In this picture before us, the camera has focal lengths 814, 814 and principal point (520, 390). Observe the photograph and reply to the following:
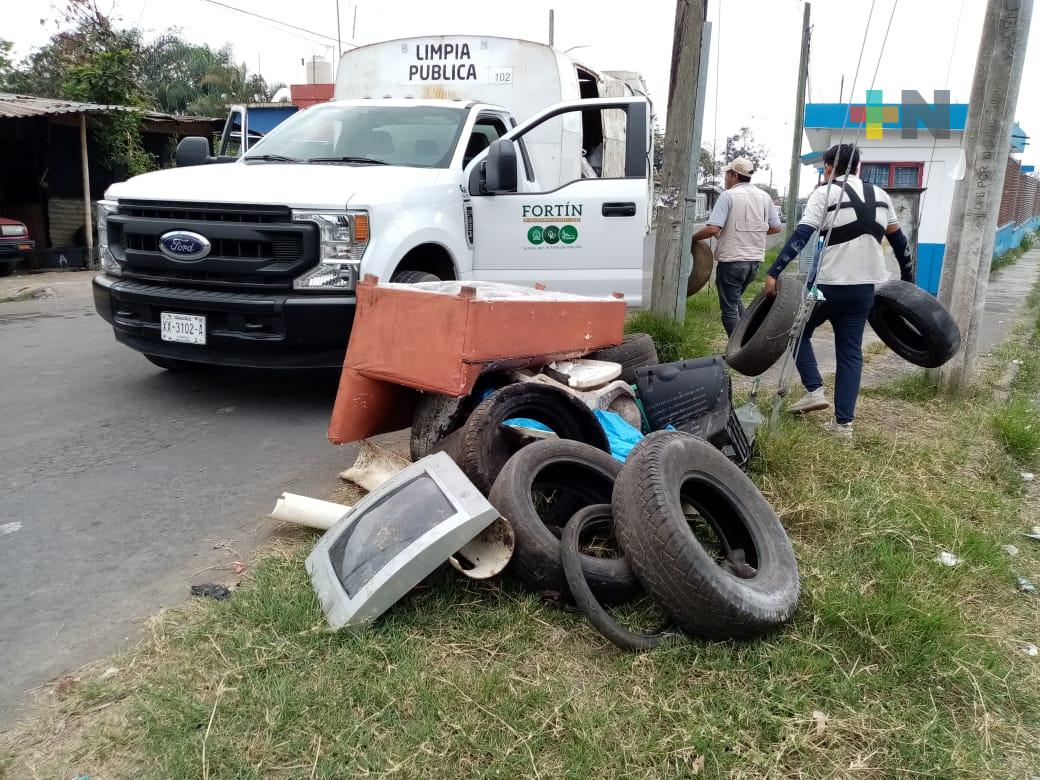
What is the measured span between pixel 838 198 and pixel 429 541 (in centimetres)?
380

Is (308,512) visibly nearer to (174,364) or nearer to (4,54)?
(174,364)

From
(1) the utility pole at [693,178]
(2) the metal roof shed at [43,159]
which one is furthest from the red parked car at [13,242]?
(1) the utility pole at [693,178]

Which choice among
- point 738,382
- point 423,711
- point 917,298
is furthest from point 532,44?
point 423,711

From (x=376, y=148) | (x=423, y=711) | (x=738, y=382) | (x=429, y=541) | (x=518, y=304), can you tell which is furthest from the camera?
(x=738, y=382)

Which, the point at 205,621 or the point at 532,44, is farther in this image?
the point at 532,44

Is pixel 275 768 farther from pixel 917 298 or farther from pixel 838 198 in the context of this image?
pixel 917 298

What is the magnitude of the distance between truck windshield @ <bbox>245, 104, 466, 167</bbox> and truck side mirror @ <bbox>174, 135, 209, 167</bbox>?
574 millimetres

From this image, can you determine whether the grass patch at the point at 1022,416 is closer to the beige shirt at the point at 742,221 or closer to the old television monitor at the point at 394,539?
the beige shirt at the point at 742,221

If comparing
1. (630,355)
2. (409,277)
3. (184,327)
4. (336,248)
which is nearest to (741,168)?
(630,355)

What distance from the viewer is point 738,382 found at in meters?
7.33

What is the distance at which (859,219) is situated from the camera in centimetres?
534

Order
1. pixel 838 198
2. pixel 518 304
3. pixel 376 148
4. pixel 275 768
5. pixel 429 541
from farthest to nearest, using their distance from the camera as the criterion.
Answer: pixel 376 148 < pixel 838 198 < pixel 518 304 < pixel 429 541 < pixel 275 768

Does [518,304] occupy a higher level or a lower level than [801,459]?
higher

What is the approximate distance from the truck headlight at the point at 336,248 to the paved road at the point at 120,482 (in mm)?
982
